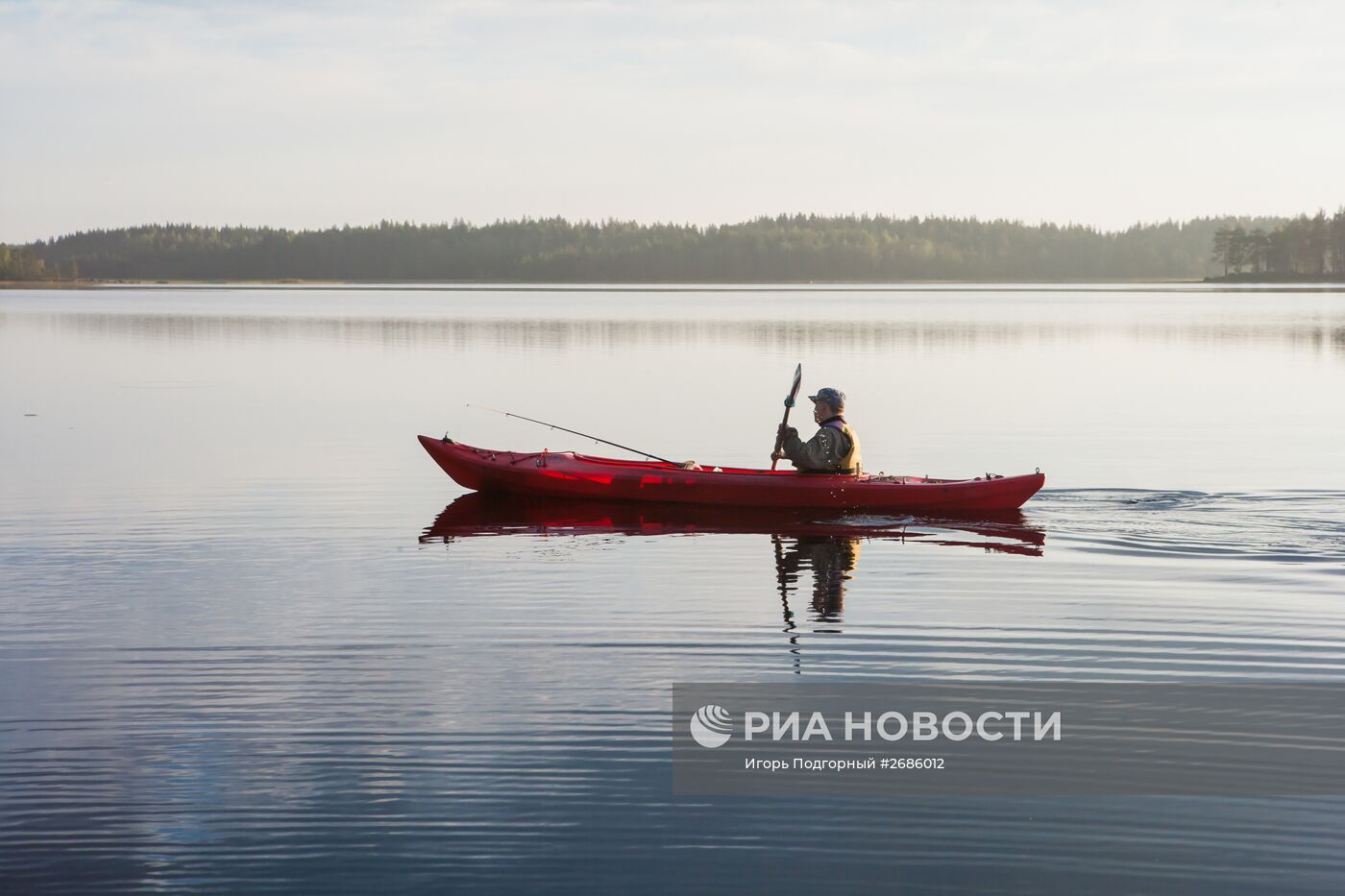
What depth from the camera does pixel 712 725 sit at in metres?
8.83

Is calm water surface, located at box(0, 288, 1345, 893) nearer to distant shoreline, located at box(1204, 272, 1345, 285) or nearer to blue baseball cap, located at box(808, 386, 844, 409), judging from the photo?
blue baseball cap, located at box(808, 386, 844, 409)

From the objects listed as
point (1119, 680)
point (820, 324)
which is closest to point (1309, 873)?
point (1119, 680)

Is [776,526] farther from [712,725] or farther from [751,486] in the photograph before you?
[712,725]

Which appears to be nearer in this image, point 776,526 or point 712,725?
point 712,725

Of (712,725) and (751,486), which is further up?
(751,486)

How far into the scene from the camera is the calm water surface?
7066mm

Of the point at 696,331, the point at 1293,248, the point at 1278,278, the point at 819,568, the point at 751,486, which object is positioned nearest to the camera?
the point at 819,568

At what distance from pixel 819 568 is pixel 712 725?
18.1 ft

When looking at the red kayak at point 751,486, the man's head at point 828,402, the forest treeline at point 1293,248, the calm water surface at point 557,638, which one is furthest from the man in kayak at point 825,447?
the forest treeline at point 1293,248

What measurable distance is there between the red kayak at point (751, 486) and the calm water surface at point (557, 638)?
403 mm

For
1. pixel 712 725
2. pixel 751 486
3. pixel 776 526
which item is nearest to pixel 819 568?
pixel 776 526

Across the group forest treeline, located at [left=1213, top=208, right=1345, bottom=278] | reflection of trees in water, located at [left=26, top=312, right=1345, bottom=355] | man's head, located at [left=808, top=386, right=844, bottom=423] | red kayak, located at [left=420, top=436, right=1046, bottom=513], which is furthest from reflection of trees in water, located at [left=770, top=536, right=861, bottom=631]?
forest treeline, located at [left=1213, top=208, right=1345, bottom=278]

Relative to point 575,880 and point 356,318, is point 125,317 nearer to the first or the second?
point 356,318

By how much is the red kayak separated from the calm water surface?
403 mm
